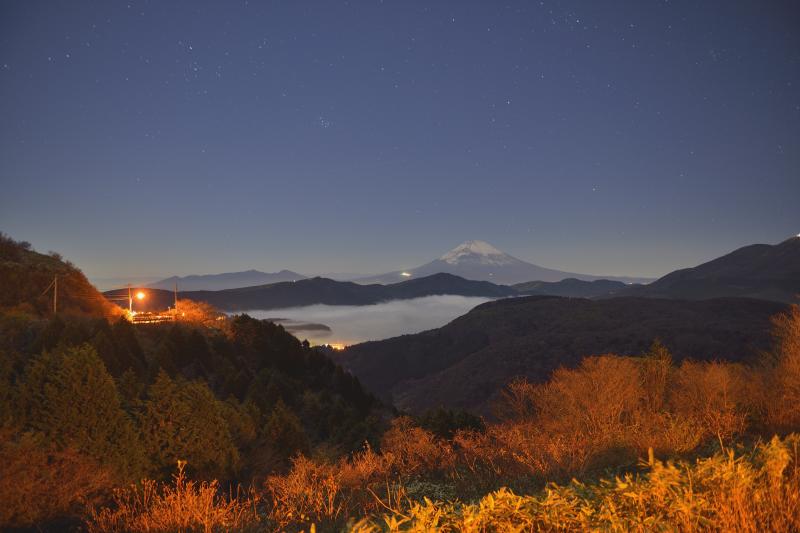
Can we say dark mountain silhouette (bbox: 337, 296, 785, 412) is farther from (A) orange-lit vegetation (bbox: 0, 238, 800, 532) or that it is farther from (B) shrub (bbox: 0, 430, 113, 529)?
(B) shrub (bbox: 0, 430, 113, 529)

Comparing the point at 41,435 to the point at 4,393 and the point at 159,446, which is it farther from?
the point at 159,446

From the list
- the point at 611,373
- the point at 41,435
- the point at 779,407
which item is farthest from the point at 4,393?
the point at 611,373

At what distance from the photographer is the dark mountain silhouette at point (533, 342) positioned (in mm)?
95000

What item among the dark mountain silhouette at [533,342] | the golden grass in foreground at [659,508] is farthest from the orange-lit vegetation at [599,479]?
the dark mountain silhouette at [533,342]

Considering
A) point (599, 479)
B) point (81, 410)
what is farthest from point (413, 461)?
point (599, 479)

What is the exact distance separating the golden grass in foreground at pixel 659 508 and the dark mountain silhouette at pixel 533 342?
273 ft

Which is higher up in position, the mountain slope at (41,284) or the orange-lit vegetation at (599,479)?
the mountain slope at (41,284)

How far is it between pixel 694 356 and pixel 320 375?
80.2m

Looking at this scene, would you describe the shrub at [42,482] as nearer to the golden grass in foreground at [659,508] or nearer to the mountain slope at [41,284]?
the golden grass in foreground at [659,508]

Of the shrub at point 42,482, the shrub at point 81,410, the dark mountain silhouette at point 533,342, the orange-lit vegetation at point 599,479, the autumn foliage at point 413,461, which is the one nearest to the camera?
the orange-lit vegetation at point 599,479

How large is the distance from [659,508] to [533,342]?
114674 mm

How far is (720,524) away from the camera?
2.77 meters

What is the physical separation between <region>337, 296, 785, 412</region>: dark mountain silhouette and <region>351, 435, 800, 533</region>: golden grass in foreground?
83.2 metres

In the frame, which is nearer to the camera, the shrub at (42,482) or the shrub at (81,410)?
the shrub at (42,482)
